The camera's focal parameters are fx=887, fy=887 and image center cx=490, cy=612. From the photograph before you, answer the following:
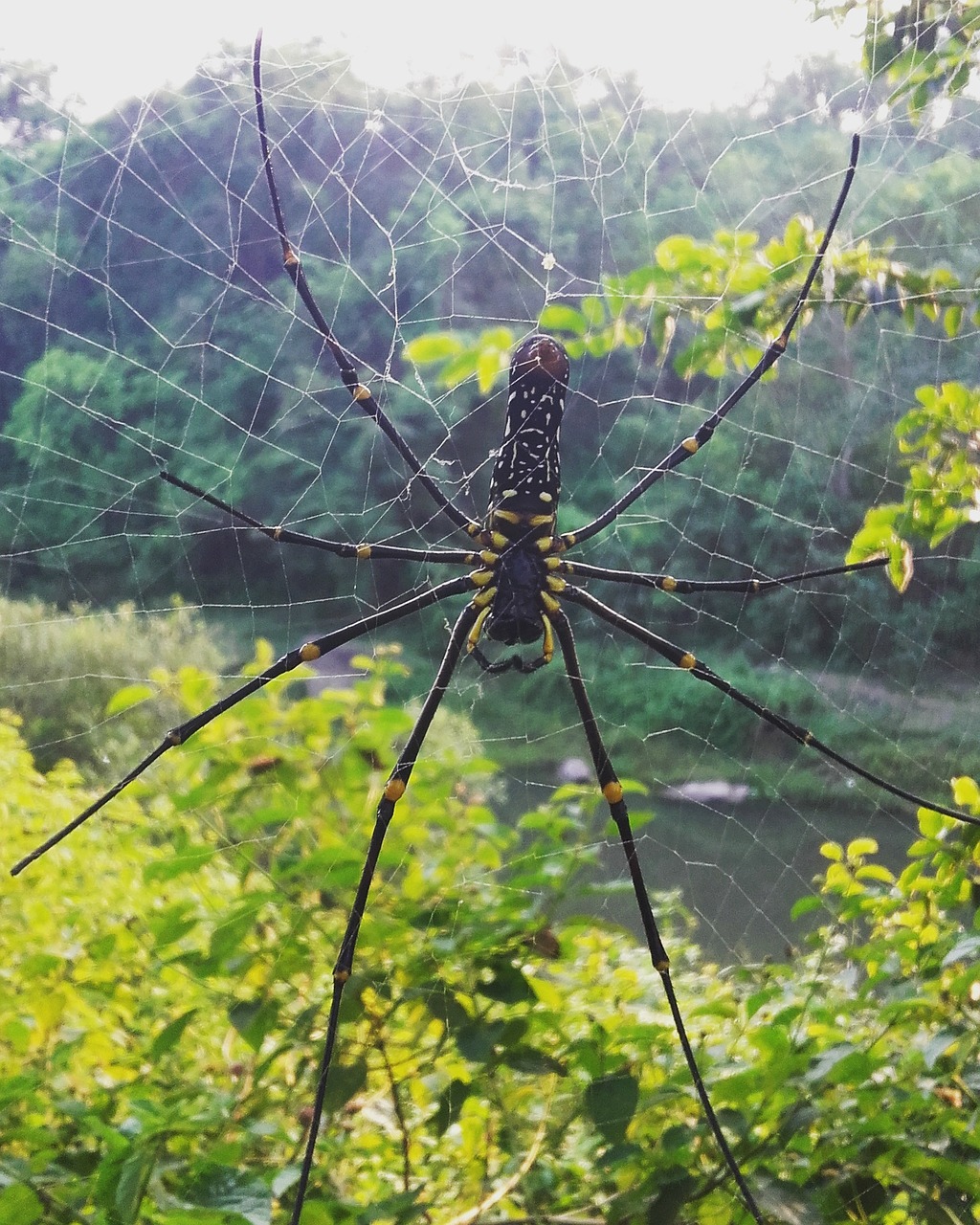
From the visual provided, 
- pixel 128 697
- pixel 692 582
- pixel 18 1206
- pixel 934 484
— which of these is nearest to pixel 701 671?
pixel 692 582

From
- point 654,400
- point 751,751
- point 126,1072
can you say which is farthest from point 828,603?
point 126,1072

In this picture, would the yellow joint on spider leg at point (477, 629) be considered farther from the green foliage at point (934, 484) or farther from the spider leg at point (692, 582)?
the green foliage at point (934, 484)

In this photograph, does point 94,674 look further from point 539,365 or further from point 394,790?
point 539,365

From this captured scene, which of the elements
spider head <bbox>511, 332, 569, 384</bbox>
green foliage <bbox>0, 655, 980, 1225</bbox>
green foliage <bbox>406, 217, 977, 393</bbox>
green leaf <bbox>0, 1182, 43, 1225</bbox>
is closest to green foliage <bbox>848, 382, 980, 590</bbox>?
green foliage <bbox>406, 217, 977, 393</bbox>

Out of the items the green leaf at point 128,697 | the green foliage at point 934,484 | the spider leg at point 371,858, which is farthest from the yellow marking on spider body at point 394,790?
the green foliage at point 934,484

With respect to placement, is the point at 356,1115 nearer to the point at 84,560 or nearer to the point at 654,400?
the point at 84,560

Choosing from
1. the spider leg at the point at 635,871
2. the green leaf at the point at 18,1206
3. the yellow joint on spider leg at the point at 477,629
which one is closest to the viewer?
the green leaf at the point at 18,1206
